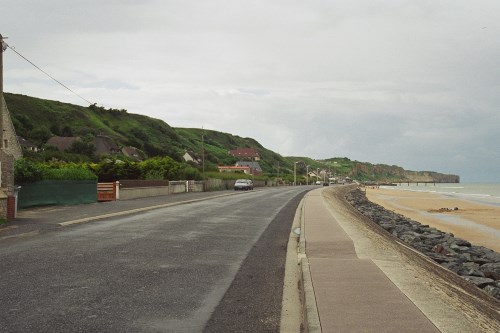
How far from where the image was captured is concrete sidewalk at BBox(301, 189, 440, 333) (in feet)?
17.3

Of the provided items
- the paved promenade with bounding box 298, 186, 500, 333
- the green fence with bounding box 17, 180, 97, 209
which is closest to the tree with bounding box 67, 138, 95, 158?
the green fence with bounding box 17, 180, 97, 209

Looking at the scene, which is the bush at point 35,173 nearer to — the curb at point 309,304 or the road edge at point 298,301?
the road edge at point 298,301

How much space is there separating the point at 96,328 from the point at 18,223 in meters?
14.1

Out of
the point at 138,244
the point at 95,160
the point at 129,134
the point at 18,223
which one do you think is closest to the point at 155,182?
the point at 18,223

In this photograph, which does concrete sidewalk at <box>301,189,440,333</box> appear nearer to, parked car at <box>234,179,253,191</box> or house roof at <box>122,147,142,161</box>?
parked car at <box>234,179,253,191</box>

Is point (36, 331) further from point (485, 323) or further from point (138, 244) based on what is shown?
point (138, 244)

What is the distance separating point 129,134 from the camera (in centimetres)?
18262

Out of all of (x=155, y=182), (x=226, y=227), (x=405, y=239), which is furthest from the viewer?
(x=155, y=182)

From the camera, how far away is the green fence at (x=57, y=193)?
82.9 ft

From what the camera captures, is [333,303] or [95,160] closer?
[333,303]

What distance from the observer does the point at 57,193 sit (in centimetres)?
2836

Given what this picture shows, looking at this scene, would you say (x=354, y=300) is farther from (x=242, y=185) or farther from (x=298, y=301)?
(x=242, y=185)

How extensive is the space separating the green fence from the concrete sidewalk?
765 inches

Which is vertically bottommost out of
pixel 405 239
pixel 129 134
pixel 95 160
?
pixel 405 239
